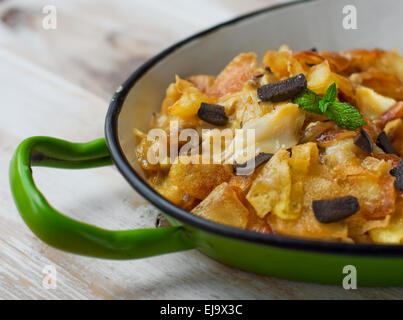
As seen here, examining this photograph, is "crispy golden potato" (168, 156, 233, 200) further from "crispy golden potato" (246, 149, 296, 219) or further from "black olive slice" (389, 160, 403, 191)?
"black olive slice" (389, 160, 403, 191)

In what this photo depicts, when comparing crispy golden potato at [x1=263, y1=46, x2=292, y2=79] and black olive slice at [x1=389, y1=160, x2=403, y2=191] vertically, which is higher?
crispy golden potato at [x1=263, y1=46, x2=292, y2=79]

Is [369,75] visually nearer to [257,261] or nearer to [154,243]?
[257,261]

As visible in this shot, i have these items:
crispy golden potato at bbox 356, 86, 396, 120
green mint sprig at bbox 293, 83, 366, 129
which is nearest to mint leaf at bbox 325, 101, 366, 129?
green mint sprig at bbox 293, 83, 366, 129

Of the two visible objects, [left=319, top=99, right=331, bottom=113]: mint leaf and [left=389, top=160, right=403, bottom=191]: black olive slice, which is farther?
[left=319, top=99, right=331, bottom=113]: mint leaf

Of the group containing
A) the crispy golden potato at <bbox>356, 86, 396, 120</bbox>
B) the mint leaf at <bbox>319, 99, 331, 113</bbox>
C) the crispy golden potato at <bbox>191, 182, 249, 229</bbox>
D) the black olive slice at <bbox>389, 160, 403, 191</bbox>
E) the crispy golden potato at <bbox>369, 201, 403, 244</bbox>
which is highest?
the mint leaf at <bbox>319, 99, 331, 113</bbox>

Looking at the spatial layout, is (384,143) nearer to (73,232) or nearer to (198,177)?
(198,177)

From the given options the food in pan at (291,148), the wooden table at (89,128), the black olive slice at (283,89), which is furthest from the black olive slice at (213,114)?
the wooden table at (89,128)
